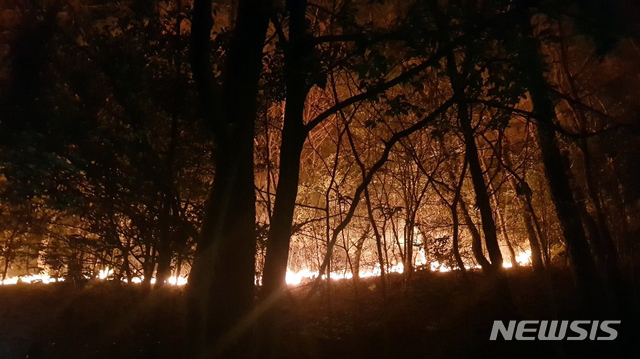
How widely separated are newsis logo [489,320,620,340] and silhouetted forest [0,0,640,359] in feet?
0.65

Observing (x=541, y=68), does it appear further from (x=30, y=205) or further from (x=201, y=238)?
(x=30, y=205)

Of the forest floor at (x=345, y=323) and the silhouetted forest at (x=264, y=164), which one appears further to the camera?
the forest floor at (x=345, y=323)

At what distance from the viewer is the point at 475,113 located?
465 inches

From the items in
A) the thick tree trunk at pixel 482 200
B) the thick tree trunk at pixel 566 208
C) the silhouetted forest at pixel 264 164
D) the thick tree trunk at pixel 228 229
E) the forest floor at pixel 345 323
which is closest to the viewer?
the thick tree trunk at pixel 228 229

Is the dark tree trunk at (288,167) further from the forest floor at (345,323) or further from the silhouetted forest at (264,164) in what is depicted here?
the forest floor at (345,323)

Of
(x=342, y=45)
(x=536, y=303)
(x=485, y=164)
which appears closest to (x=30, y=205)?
(x=342, y=45)

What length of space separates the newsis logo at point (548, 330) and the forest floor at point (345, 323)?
12 centimetres

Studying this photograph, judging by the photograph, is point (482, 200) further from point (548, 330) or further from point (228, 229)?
point (228, 229)

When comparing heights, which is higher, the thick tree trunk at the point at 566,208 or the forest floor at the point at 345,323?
the thick tree trunk at the point at 566,208

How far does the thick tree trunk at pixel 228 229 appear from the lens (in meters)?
5.61

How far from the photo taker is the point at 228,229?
19.1ft

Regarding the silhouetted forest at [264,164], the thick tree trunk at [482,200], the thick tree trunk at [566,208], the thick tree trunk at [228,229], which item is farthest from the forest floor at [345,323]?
the thick tree trunk at [228,229]

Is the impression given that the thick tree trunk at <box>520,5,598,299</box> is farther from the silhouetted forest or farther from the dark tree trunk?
the dark tree trunk

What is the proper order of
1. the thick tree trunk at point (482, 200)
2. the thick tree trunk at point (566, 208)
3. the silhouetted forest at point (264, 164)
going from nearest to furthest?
the silhouetted forest at point (264, 164) < the thick tree trunk at point (482, 200) < the thick tree trunk at point (566, 208)
